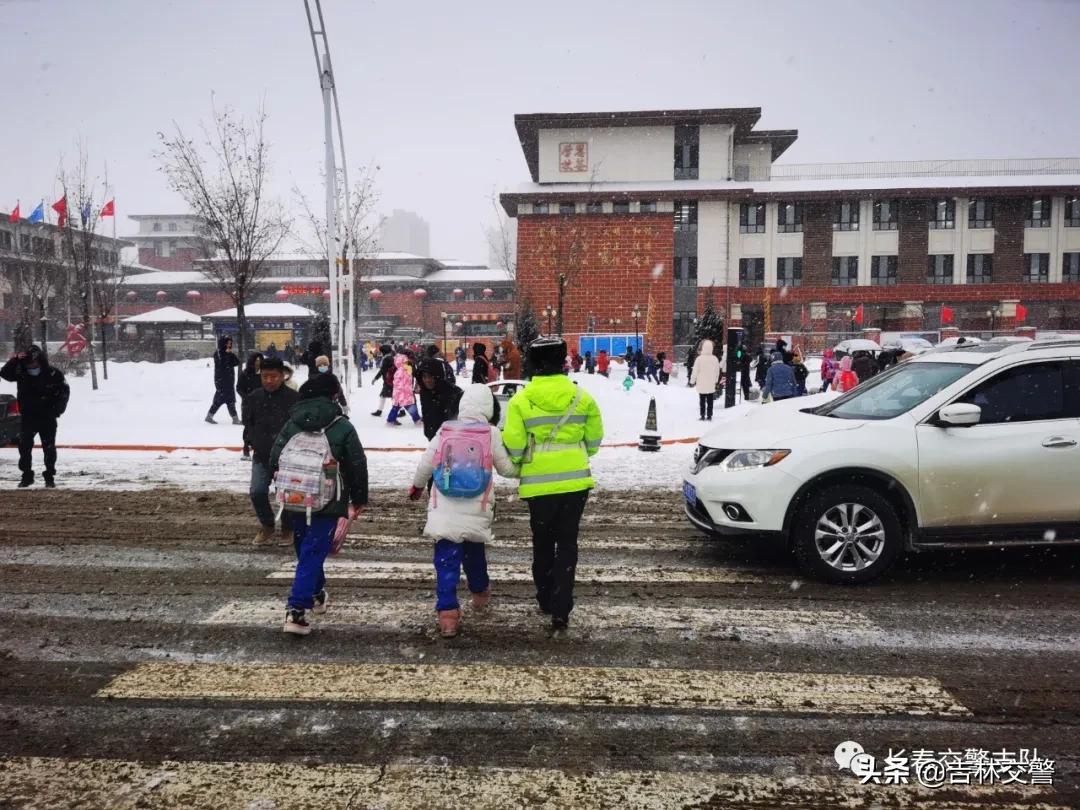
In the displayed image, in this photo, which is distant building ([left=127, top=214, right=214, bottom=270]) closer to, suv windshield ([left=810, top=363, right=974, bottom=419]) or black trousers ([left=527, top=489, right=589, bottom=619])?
suv windshield ([left=810, top=363, right=974, bottom=419])

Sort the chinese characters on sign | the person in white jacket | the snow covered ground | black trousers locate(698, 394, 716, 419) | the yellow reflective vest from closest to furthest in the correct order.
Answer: the yellow reflective vest → the snow covered ground → the person in white jacket → black trousers locate(698, 394, 716, 419) → the chinese characters on sign

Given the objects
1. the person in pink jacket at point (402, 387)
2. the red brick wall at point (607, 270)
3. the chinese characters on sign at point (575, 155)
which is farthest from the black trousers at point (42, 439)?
the chinese characters on sign at point (575, 155)

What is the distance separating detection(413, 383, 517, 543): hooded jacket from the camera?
495cm

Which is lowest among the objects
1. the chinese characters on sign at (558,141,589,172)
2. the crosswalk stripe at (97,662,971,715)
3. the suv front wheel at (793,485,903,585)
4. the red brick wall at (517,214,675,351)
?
the crosswalk stripe at (97,662,971,715)

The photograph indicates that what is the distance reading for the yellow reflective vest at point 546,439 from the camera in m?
5.02

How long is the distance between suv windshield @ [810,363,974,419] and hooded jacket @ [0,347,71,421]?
9481mm

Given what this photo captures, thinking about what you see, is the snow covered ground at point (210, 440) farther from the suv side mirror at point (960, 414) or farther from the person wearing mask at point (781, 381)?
the suv side mirror at point (960, 414)

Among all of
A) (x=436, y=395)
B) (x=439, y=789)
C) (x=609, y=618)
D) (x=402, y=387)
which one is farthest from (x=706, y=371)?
(x=439, y=789)

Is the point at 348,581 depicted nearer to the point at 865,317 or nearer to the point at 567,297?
the point at 567,297

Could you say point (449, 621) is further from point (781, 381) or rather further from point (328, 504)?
point (781, 381)

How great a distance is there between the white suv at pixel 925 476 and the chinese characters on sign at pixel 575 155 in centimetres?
4592

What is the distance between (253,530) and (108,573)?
174 cm

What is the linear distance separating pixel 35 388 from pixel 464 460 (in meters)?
8.07

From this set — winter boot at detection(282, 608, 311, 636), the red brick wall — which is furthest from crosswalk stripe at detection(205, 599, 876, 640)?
the red brick wall
